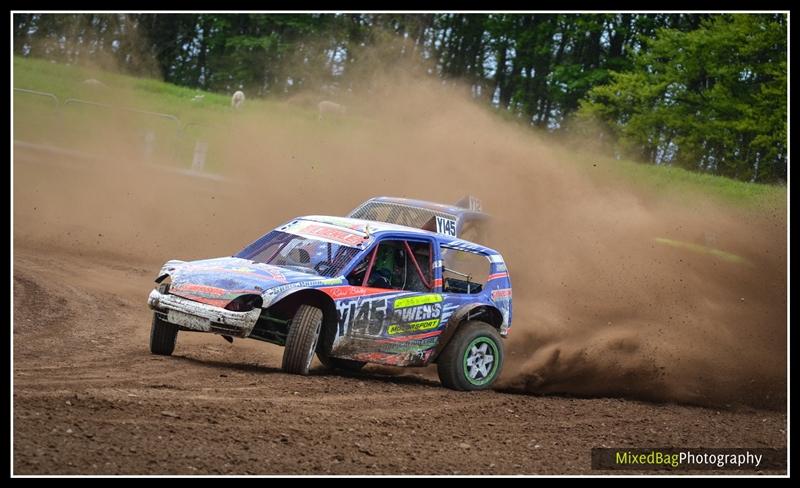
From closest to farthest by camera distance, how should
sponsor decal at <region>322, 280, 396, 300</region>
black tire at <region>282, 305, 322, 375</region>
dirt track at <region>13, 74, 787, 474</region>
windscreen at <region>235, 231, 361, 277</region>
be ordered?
dirt track at <region>13, 74, 787, 474</region> < black tire at <region>282, 305, 322, 375</region> < sponsor decal at <region>322, 280, 396, 300</region> < windscreen at <region>235, 231, 361, 277</region>

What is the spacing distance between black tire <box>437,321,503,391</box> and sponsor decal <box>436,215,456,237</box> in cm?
384

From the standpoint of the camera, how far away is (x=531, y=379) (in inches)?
456

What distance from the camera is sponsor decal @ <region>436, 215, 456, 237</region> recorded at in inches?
567

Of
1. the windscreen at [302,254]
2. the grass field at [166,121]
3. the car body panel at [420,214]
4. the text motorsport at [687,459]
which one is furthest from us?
the grass field at [166,121]

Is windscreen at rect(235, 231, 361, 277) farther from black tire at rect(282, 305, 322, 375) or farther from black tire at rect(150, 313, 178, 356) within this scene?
black tire at rect(150, 313, 178, 356)

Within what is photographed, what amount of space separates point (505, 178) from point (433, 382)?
9.94 meters

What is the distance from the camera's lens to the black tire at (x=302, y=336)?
9.26 meters

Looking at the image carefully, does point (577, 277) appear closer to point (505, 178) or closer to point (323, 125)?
point (505, 178)

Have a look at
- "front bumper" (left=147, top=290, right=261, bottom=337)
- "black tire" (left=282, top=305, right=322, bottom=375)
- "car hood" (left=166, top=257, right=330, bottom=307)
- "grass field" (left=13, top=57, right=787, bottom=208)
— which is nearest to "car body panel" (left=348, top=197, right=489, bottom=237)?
A: "car hood" (left=166, top=257, right=330, bottom=307)

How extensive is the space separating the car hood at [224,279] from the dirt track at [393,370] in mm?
683

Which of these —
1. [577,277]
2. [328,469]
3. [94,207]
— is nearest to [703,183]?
[577,277]

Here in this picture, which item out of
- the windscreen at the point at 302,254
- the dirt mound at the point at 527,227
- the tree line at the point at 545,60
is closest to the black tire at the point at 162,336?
the windscreen at the point at 302,254

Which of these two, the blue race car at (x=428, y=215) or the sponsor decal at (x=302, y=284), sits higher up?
the blue race car at (x=428, y=215)

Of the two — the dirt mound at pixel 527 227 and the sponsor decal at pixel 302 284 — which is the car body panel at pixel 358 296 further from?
the dirt mound at pixel 527 227
